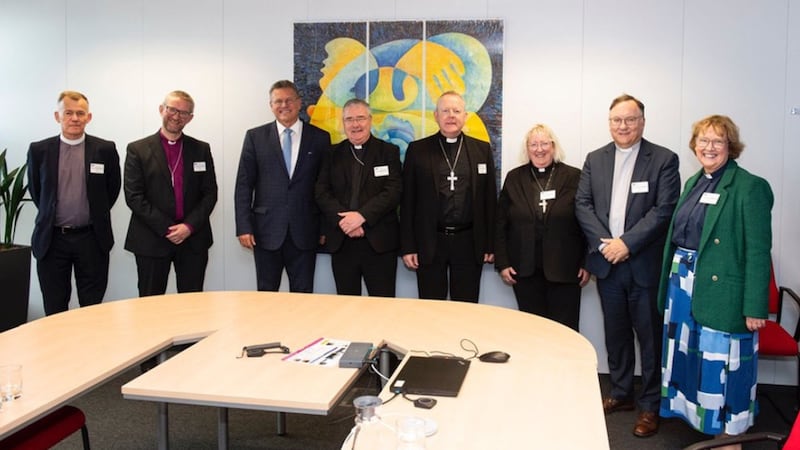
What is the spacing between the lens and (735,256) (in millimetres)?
3133

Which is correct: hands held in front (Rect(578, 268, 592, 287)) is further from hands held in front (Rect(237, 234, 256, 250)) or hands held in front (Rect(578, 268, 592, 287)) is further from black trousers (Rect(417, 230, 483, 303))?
hands held in front (Rect(237, 234, 256, 250))

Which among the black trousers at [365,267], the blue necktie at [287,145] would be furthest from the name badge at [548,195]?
the blue necktie at [287,145]

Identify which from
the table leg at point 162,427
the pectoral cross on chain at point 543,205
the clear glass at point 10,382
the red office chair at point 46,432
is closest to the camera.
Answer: the clear glass at point 10,382

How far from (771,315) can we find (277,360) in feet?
12.0

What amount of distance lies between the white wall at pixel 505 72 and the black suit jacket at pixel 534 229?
58 cm

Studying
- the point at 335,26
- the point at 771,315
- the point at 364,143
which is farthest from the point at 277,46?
the point at 771,315

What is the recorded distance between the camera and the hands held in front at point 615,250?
12.2 feet

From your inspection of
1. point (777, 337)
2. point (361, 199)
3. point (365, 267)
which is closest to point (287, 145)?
point (361, 199)

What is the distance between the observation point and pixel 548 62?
15.4ft

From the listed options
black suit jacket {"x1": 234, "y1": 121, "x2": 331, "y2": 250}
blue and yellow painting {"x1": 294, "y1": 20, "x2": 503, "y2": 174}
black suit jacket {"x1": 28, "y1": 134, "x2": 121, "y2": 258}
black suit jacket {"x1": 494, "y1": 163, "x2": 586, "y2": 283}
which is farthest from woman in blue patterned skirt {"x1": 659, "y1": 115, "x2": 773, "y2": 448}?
black suit jacket {"x1": 28, "y1": 134, "x2": 121, "y2": 258}

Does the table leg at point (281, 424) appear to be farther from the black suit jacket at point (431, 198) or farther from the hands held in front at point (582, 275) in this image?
the hands held in front at point (582, 275)

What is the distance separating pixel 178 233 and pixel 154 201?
0.29m

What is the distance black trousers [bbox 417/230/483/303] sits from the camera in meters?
→ 4.34

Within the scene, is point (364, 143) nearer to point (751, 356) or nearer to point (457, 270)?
point (457, 270)
